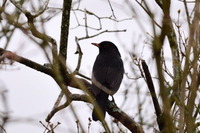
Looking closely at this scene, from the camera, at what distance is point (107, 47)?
852 centimetres

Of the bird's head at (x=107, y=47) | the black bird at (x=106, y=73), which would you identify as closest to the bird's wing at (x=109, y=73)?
the black bird at (x=106, y=73)

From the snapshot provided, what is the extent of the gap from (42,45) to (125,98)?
4.21m

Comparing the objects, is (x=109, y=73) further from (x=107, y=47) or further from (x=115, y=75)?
(x=107, y=47)

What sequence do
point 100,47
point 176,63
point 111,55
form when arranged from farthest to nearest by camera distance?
1. point 100,47
2. point 111,55
3. point 176,63

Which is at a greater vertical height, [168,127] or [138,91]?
[138,91]

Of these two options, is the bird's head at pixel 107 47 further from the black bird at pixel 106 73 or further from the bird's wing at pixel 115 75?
the bird's wing at pixel 115 75

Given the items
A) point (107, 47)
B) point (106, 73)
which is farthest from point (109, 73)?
point (107, 47)

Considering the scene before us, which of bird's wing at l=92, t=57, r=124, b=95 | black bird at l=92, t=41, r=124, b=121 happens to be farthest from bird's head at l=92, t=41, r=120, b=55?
bird's wing at l=92, t=57, r=124, b=95

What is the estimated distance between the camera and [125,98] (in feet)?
21.2

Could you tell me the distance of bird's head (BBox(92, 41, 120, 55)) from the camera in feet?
27.6

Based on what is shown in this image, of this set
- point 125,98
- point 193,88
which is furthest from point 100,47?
point 193,88

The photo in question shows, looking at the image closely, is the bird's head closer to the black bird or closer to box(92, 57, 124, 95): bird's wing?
the black bird

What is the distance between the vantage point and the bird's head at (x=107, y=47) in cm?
841

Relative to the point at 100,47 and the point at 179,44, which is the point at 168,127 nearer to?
the point at 179,44
